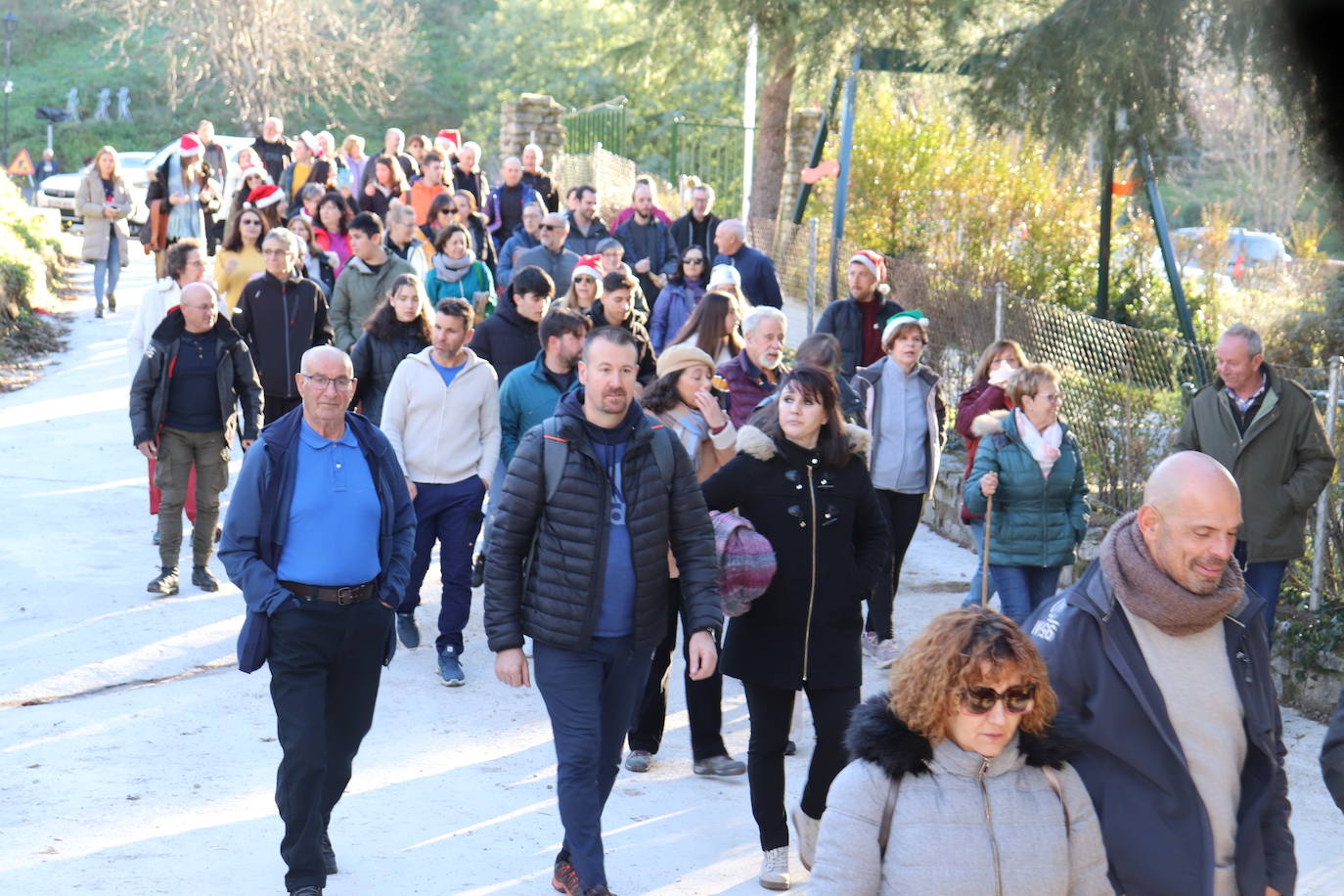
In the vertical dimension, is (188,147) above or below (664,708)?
above

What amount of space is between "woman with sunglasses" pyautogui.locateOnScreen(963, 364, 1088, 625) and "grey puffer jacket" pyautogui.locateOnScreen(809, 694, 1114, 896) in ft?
13.7

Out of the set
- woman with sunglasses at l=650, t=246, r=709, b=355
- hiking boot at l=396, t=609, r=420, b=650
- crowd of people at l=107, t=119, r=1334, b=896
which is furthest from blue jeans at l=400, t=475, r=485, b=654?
woman with sunglasses at l=650, t=246, r=709, b=355

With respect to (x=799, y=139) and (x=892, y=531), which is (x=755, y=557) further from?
(x=799, y=139)

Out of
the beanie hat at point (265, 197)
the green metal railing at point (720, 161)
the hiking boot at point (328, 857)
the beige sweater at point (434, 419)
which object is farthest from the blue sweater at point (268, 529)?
the green metal railing at point (720, 161)

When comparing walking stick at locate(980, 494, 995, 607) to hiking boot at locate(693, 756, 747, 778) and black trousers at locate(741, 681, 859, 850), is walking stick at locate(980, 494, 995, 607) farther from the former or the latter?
black trousers at locate(741, 681, 859, 850)

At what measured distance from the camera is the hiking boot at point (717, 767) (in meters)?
6.79

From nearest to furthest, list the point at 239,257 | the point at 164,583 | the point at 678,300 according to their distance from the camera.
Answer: the point at 164,583 → the point at 678,300 → the point at 239,257

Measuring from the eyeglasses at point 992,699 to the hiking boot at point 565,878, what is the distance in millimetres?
2412

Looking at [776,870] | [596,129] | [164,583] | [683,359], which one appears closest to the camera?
[776,870]

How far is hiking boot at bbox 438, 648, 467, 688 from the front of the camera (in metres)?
7.90

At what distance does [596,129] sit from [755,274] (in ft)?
52.8

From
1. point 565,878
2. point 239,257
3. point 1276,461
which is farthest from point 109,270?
point 565,878

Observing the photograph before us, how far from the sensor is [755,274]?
12211 mm

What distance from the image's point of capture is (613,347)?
5305mm
